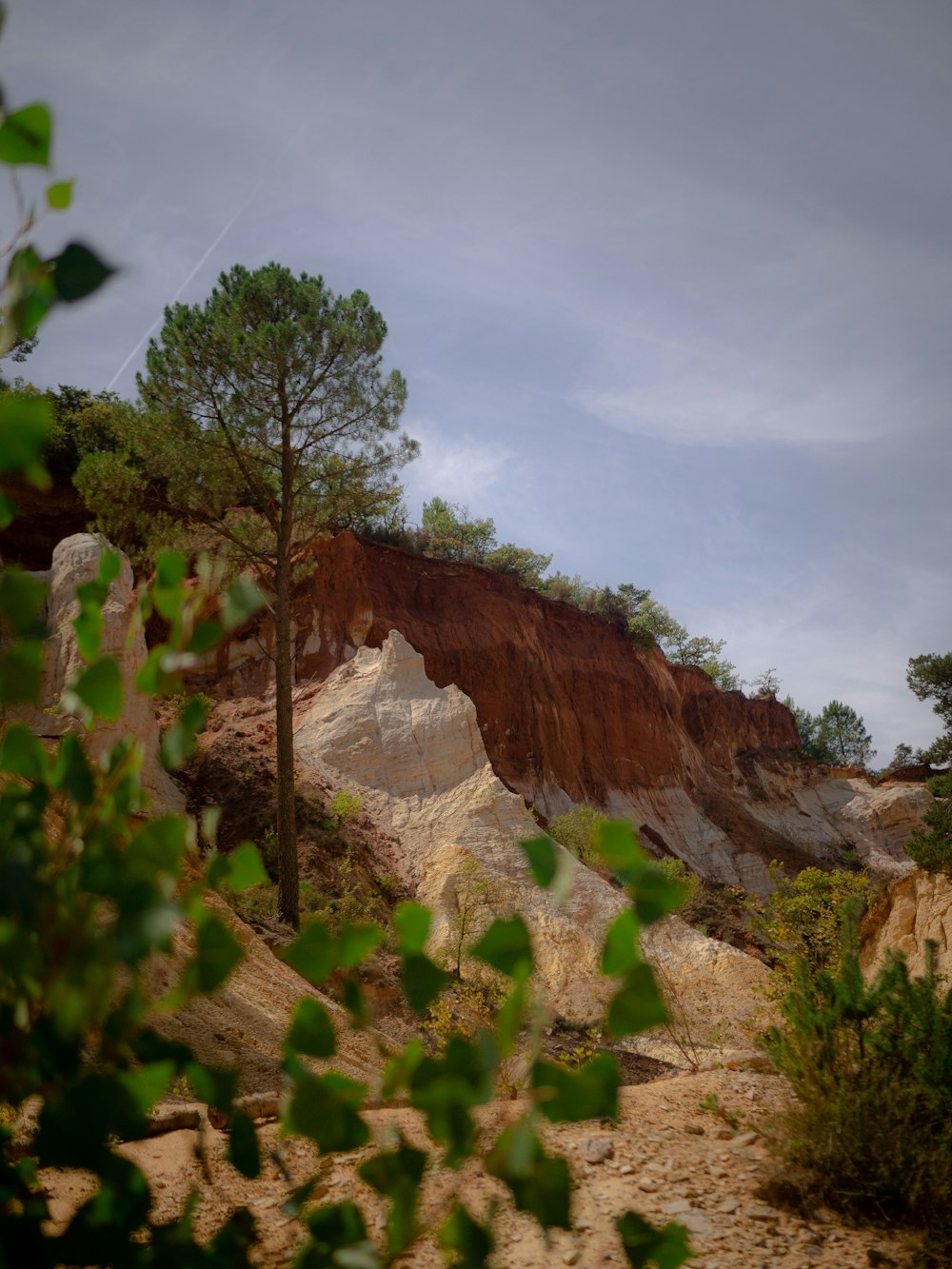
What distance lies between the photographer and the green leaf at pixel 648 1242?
1.07 m

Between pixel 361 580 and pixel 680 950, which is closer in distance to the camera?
pixel 680 950

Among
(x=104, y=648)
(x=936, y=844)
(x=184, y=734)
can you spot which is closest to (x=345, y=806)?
(x=104, y=648)

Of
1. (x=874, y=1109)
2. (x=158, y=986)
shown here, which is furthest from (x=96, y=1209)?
(x=158, y=986)

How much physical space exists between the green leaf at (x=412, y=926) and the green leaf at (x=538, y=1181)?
0.73ft

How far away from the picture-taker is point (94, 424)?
24.1 meters

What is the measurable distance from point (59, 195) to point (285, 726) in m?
13.2

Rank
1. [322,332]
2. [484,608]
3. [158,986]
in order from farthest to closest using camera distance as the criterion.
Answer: [484,608]
[322,332]
[158,986]

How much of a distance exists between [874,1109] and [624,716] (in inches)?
1228

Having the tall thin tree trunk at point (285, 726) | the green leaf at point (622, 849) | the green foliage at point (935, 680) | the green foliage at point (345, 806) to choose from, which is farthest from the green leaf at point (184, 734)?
the green foliage at point (935, 680)

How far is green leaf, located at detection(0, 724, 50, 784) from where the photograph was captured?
4.04ft

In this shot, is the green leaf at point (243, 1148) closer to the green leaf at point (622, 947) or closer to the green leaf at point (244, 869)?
the green leaf at point (244, 869)

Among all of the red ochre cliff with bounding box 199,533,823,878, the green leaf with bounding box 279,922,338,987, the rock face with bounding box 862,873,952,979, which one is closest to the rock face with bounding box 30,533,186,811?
the red ochre cliff with bounding box 199,533,823,878

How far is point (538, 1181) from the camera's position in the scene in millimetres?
986

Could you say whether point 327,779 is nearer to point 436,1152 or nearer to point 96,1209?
point 436,1152
